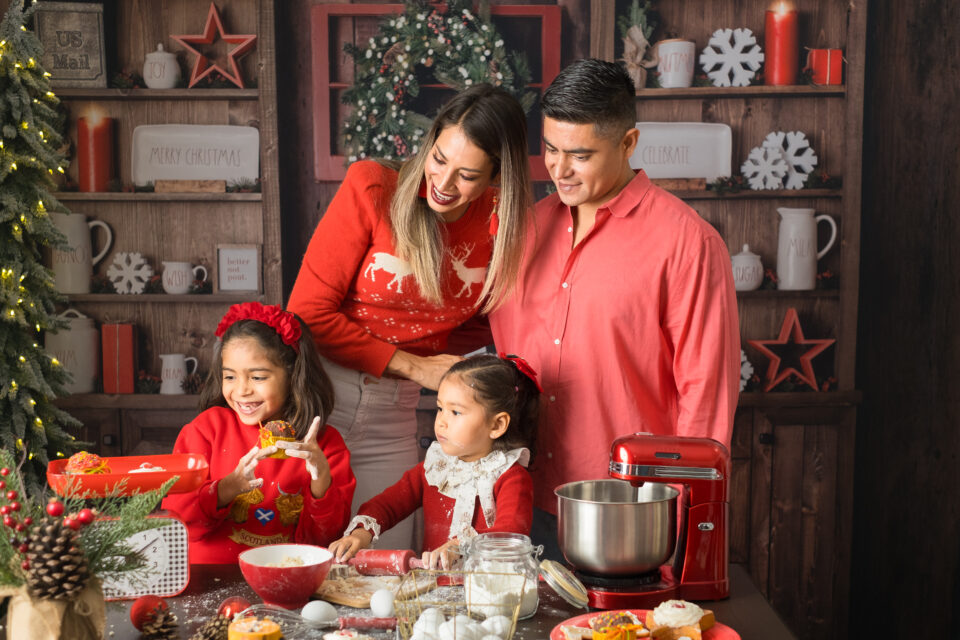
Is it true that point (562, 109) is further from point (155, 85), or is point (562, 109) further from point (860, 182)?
point (155, 85)

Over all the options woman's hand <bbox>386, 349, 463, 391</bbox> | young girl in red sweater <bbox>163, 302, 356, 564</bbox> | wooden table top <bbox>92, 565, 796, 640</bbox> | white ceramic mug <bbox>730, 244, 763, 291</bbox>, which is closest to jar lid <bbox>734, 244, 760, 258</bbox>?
white ceramic mug <bbox>730, 244, 763, 291</bbox>

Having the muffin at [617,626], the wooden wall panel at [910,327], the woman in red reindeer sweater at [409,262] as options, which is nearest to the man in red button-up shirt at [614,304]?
the woman in red reindeer sweater at [409,262]

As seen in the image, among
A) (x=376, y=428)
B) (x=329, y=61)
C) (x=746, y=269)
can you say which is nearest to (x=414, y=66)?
(x=329, y=61)

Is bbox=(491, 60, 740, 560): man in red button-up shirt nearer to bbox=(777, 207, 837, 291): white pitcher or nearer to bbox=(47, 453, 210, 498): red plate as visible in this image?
bbox=(47, 453, 210, 498): red plate

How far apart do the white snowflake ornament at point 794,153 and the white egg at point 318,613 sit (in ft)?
9.21

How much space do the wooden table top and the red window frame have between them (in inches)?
91.6

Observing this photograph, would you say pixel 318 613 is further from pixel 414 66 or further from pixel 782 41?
pixel 782 41

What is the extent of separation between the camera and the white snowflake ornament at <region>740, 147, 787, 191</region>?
3604mm

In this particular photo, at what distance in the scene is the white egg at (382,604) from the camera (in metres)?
1.40

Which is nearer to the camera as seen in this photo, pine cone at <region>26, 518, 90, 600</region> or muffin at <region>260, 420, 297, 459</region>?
pine cone at <region>26, 518, 90, 600</region>

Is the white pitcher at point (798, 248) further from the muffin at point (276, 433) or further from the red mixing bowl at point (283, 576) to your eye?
the red mixing bowl at point (283, 576)

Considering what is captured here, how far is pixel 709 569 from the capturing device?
5.06 feet

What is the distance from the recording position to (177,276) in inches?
145

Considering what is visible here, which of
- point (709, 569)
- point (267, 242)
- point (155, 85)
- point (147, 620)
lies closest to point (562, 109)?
point (709, 569)
